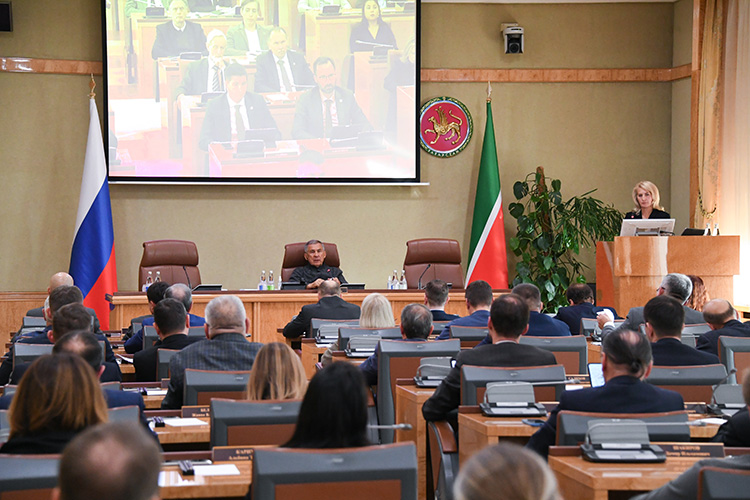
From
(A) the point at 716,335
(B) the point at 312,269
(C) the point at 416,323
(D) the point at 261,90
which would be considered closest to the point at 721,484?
(C) the point at 416,323

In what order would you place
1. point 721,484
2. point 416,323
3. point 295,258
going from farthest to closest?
point 295,258 < point 416,323 < point 721,484

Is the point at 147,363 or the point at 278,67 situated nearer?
the point at 147,363

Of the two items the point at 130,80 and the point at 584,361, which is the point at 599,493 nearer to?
the point at 584,361

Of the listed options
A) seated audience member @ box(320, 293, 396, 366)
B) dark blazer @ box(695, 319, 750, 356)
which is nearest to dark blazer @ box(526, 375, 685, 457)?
dark blazer @ box(695, 319, 750, 356)

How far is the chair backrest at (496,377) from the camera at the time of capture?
3576 millimetres

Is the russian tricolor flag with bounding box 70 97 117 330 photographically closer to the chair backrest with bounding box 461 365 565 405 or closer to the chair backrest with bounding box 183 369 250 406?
the chair backrest with bounding box 183 369 250 406

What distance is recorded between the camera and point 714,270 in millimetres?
7812

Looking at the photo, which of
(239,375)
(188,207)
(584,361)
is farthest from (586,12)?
(239,375)

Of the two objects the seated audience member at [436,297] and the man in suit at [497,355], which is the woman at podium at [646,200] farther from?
the man in suit at [497,355]

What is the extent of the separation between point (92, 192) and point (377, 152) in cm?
311

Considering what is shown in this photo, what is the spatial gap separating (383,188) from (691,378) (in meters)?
6.90

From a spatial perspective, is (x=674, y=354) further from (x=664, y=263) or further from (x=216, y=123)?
(x=216, y=123)

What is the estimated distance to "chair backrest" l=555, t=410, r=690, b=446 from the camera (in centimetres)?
275

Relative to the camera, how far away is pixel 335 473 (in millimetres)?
2113
